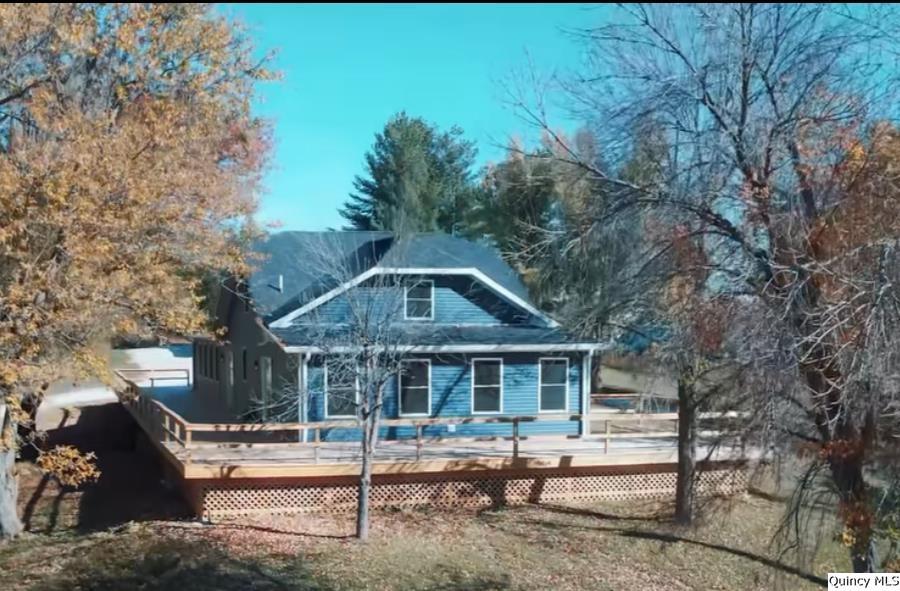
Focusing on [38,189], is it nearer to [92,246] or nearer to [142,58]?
[92,246]

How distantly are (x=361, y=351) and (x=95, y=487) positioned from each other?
7.94 meters

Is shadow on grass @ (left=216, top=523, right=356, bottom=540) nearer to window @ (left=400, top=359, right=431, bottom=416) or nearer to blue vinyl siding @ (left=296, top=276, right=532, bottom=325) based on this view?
window @ (left=400, top=359, right=431, bottom=416)

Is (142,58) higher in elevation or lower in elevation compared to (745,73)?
higher

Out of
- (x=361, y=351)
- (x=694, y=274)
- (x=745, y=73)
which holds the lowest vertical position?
(x=361, y=351)

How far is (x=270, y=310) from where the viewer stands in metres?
18.0

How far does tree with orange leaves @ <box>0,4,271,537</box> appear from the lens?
10359 millimetres

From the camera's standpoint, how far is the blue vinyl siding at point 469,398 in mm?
16938

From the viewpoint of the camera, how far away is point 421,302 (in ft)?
58.2

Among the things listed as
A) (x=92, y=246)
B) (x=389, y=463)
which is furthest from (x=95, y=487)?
(x=92, y=246)

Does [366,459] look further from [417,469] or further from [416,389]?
[416,389]

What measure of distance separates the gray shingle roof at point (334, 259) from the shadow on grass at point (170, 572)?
618 centimetres

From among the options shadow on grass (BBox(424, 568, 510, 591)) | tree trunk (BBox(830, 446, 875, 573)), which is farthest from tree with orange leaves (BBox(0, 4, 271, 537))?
tree trunk (BBox(830, 446, 875, 573))

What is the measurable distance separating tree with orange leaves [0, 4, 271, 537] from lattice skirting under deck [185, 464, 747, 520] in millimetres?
2793

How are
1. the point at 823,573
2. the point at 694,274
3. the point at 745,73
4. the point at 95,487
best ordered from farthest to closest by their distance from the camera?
the point at 95,487 → the point at 823,573 → the point at 694,274 → the point at 745,73
